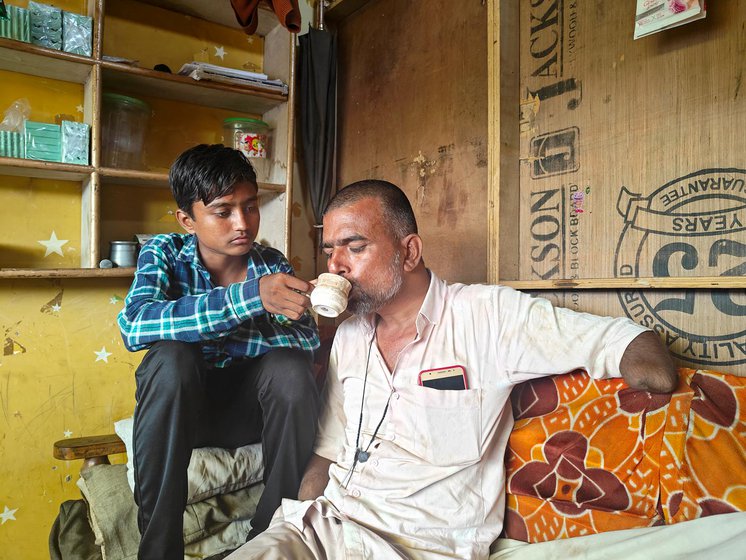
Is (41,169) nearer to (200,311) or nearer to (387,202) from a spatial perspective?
(200,311)

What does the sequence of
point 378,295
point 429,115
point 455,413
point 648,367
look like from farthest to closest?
point 429,115 → point 378,295 → point 455,413 → point 648,367

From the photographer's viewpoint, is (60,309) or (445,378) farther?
(60,309)

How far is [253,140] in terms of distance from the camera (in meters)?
2.62

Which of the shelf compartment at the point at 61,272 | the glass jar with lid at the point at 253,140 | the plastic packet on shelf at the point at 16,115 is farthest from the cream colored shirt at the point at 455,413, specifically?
the plastic packet on shelf at the point at 16,115

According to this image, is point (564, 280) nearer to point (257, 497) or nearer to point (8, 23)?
point (257, 497)

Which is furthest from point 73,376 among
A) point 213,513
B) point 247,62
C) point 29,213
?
point 247,62

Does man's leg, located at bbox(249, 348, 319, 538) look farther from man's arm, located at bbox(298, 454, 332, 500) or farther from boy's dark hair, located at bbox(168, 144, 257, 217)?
boy's dark hair, located at bbox(168, 144, 257, 217)

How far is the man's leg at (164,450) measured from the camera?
142 centimetres

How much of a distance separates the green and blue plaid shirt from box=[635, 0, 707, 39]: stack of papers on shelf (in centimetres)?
123

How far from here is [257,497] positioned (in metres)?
1.80

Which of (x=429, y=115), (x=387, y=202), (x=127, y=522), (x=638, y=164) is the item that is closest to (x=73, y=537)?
(x=127, y=522)

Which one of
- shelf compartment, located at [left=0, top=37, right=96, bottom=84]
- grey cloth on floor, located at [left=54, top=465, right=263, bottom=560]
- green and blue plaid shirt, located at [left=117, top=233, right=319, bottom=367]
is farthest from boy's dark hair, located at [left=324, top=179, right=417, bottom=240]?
shelf compartment, located at [left=0, top=37, right=96, bottom=84]

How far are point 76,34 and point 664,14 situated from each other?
2.13 meters

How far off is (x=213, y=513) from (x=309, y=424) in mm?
485
